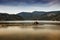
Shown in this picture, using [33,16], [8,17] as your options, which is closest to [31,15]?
[33,16]

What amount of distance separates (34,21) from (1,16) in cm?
85

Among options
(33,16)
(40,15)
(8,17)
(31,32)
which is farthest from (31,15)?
(8,17)

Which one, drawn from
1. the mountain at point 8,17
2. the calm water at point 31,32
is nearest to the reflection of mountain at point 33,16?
the mountain at point 8,17

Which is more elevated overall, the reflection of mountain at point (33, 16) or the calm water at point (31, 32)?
the reflection of mountain at point (33, 16)

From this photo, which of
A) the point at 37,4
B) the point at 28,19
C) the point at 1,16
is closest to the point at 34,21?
the point at 28,19

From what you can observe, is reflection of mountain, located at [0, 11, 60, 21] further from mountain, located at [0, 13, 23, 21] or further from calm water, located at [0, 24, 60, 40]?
calm water, located at [0, 24, 60, 40]

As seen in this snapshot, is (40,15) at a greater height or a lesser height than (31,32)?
greater

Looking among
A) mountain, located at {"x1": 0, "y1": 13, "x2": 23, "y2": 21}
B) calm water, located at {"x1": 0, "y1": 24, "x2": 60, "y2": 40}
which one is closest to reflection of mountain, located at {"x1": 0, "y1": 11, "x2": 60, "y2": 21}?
mountain, located at {"x1": 0, "y1": 13, "x2": 23, "y2": 21}

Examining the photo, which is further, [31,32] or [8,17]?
[8,17]

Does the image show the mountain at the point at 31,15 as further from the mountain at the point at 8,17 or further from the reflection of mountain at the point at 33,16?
the mountain at the point at 8,17

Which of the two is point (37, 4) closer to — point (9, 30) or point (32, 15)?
point (32, 15)

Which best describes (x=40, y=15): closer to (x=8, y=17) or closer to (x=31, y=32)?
(x=31, y=32)

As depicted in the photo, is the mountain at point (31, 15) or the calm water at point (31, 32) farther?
the mountain at point (31, 15)

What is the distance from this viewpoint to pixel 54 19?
Answer: 2766mm
